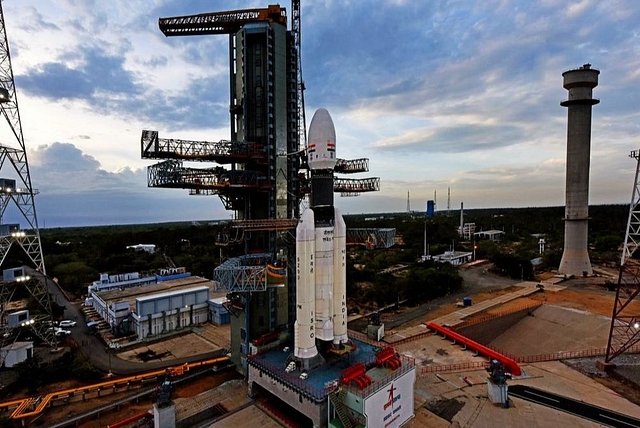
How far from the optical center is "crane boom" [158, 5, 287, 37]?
31.0 metres

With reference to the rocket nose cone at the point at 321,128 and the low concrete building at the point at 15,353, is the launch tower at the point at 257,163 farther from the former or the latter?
the low concrete building at the point at 15,353

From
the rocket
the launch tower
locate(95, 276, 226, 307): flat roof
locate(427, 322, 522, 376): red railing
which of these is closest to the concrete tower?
locate(427, 322, 522, 376): red railing

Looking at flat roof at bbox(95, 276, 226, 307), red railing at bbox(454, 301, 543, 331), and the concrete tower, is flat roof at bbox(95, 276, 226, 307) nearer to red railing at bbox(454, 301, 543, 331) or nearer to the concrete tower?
red railing at bbox(454, 301, 543, 331)

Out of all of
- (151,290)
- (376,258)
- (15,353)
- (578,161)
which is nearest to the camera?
(15,353)

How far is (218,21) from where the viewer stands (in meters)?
31.6

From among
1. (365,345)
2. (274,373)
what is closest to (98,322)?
(274,373)

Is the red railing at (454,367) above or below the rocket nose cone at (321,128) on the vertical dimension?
below

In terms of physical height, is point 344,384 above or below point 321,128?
below

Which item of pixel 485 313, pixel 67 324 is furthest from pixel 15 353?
pixel 485 313

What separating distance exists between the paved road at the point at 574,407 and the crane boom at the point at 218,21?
3655 cm

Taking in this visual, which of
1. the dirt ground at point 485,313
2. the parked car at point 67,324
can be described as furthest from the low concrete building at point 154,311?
the dirt ground at point 485,313

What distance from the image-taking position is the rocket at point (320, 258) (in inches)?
989

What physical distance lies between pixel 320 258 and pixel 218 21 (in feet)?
76.7

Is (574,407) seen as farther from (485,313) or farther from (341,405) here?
(485,313)
